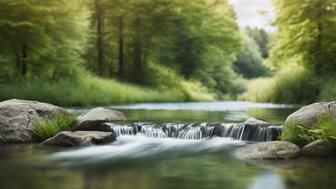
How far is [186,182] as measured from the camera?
845 cm

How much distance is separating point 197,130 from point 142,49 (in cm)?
2388

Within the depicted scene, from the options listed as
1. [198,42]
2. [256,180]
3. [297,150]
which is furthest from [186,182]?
[198,42]

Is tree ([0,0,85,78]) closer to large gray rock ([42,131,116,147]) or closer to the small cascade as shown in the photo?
the small cascade

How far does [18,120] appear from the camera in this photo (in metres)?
13.5

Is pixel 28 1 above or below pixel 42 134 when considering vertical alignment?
above

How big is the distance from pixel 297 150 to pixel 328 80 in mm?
13138

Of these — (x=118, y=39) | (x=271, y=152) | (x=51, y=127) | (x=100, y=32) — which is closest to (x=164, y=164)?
(x=271, y=152)

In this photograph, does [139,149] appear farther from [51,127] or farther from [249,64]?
[249,64]

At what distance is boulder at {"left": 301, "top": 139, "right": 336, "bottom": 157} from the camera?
10945 millimetres

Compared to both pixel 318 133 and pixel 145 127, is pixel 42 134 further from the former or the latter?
pixel 318 133

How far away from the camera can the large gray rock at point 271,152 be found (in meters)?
10.6

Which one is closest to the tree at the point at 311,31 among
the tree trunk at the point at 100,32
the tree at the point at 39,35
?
the tree at the point at 39,35

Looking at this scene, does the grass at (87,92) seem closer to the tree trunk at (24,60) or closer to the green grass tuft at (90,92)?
the green grass tuft at (90,92)

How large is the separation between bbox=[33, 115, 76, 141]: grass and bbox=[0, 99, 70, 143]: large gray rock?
0.55ft
